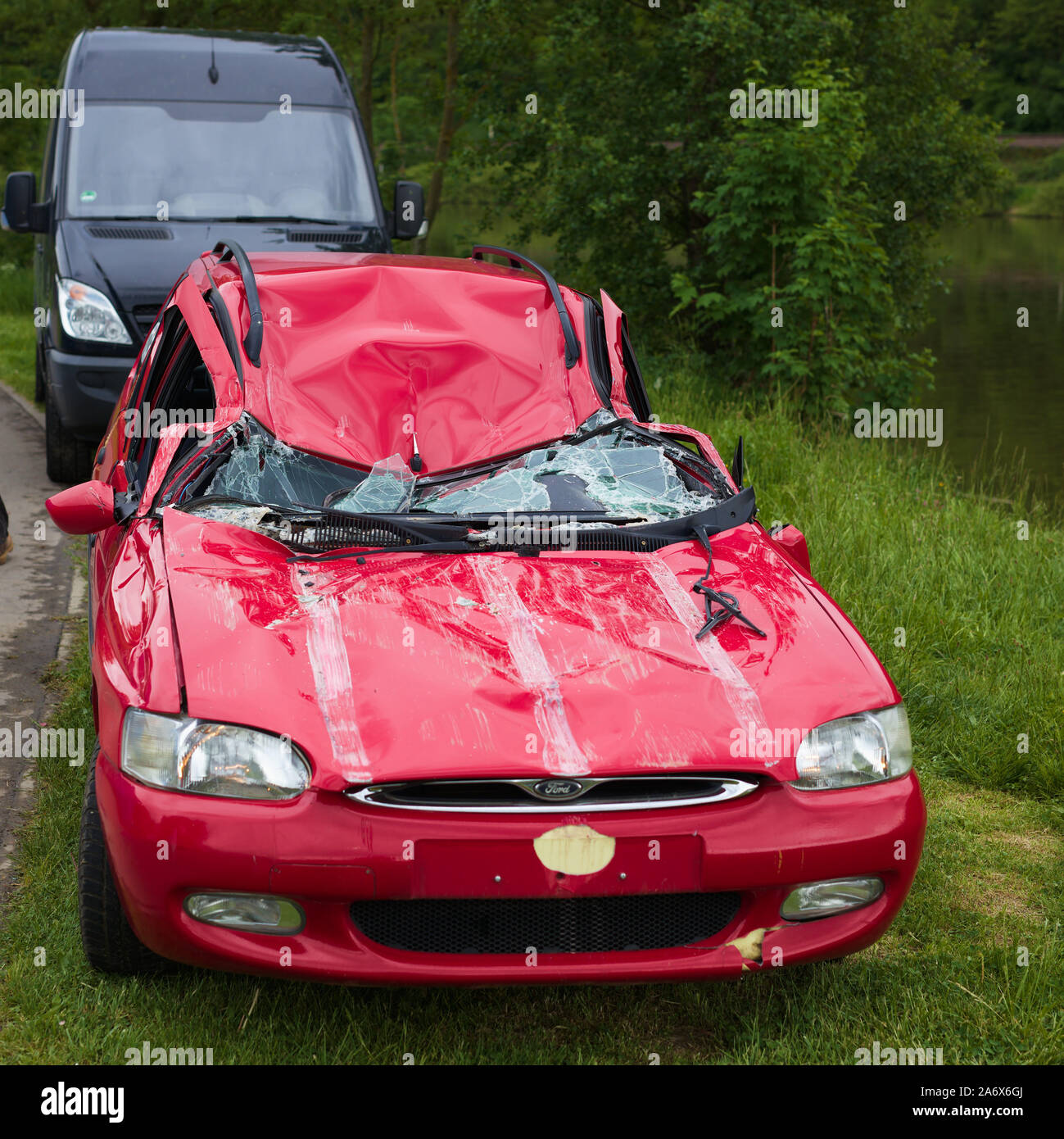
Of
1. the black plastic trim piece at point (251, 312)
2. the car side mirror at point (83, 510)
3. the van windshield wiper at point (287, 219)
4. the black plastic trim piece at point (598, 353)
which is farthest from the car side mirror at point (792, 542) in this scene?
the van windshield wiper at point (287, 219)

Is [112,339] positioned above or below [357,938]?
above

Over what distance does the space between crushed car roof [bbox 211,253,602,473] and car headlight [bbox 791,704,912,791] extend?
169 centimetres

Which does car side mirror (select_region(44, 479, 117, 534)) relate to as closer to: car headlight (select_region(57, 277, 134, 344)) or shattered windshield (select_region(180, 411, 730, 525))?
shattered windshield (select_region(180, 411, 730, 525))

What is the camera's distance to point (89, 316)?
708 centimetres

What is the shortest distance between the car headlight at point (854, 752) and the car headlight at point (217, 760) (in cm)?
102

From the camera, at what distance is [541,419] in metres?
4.25

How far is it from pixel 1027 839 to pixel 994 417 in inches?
437

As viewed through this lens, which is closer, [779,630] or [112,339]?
[779,630]

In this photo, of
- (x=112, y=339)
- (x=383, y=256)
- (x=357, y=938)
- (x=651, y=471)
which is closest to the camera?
(x=357, y=938)

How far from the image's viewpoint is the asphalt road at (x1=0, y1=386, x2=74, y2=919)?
13.4ft

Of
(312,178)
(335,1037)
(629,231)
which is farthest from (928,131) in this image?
(335,1037)

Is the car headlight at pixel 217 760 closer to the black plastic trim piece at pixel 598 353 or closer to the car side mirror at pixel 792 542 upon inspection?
the car side mirror at pixel 792 542

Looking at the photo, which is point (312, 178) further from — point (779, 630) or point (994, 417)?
point (994, 417)

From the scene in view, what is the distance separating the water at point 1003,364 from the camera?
1288 cm
